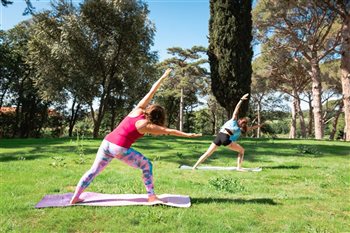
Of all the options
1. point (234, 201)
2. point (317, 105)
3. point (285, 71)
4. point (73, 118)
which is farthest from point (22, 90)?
point (234, 201)

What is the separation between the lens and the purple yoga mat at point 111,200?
5590mm

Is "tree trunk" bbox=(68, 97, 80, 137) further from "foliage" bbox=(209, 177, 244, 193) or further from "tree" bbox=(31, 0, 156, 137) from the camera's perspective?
"foliage" bbox=(209, 177, 244, 193)

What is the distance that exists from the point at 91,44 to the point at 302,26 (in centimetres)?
1879

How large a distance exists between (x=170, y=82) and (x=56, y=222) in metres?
46.4

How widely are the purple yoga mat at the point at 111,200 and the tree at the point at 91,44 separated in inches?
750

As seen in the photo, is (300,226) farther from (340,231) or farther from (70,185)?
(70,185)

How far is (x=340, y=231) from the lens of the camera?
4.80 metres

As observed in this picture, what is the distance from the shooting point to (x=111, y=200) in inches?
231

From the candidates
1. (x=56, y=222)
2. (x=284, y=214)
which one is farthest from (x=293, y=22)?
(x=56, y=222)

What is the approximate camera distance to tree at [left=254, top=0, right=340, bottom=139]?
91.1 feet

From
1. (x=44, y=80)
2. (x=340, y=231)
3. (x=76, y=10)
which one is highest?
(x=76, y=10)

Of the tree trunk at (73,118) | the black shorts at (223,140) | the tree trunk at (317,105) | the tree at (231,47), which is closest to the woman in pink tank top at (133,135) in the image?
the black shorts at (223,140)

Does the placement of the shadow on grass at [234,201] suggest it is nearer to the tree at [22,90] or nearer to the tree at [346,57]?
the tree at [346,57]

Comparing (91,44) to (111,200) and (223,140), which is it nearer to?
(223,140)
